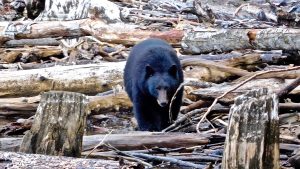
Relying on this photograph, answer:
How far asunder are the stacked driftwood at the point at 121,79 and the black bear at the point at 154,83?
1.02 ft

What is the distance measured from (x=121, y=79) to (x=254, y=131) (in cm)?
598

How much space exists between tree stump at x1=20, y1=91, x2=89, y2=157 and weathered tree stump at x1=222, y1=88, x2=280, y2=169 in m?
1.06

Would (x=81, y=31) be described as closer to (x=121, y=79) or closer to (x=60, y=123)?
(x=121, y=79)

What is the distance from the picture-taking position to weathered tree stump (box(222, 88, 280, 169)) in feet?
12.3

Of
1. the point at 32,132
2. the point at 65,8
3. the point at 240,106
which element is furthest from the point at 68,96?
the point at 65,8

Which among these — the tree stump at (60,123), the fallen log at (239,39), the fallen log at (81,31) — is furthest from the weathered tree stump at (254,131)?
the fallen log at (81,31)

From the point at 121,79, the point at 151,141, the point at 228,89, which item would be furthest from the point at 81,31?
the point at 151,141

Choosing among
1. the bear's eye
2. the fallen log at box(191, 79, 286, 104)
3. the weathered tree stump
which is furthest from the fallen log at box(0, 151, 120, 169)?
the bear's eye

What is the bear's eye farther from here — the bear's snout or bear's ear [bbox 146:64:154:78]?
the bear's snout

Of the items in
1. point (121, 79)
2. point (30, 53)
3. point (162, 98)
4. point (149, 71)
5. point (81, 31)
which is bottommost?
point (30, 53)

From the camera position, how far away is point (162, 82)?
25.6ft

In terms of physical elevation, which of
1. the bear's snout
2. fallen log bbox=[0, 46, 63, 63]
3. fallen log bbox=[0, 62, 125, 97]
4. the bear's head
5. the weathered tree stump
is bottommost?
fallen log bbox=[0, 46, 63, 63]

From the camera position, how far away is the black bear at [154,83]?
7.85 m

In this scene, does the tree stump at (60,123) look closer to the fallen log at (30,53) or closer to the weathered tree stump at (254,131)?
the weathered tree stump at (254,131)
